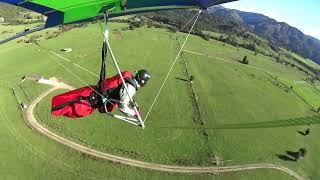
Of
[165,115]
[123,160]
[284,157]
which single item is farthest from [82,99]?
[284,157]

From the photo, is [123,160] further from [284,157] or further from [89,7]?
[89,7]

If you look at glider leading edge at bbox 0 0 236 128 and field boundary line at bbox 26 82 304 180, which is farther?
field boundary line at bbox 26 82 304 180

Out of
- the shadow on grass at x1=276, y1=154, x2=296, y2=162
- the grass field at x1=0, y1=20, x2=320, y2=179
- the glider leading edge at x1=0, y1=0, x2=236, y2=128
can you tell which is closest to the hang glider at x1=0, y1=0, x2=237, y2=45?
the glider leading edge at x1=0, y1=0, x2=236, y2=128

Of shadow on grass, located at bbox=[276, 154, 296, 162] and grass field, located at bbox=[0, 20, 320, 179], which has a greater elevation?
grass field, located at bbox=[0, 20, 320, 179]

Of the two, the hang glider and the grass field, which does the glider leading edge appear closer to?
the hang glider

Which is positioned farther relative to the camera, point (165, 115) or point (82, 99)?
point (165, 115)

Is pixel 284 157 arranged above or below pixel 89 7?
below

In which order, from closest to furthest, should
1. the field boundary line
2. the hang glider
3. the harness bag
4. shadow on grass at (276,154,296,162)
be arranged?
1. the hang glider
2. the harness bag
3. the field boundary line
4. shadow on grass at (276,154,296,162)
